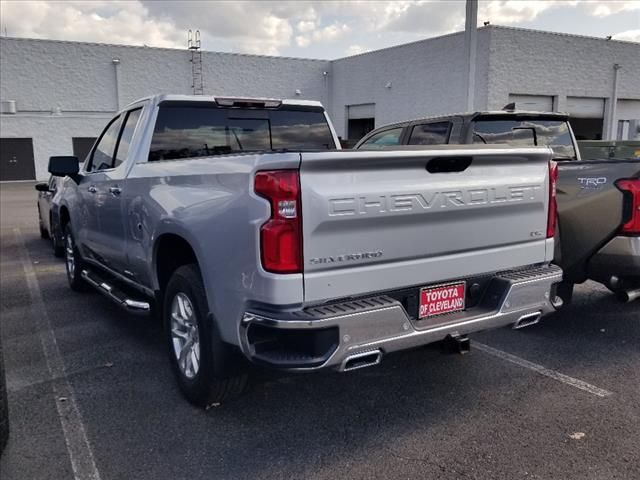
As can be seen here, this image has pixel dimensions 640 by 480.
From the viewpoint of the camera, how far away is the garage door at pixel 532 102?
24.4 m

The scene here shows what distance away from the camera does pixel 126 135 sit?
5.25 metres

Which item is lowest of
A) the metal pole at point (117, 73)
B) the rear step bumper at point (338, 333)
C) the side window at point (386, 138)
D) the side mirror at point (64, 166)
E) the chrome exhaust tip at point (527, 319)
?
the chrome exhaust tip at point (527, 319)

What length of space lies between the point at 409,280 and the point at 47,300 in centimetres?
494

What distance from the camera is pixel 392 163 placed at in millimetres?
3164

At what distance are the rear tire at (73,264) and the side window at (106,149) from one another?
106cm

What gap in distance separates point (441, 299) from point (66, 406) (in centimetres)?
256

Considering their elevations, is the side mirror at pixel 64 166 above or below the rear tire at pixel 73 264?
above

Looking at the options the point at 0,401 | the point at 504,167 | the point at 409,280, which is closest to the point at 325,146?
the point at 504,167

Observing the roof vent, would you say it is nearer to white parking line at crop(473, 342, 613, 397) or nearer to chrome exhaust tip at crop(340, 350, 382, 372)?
white parking line at crop(473, 342, 613, 397)

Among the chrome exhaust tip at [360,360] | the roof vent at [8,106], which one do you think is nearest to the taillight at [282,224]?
the chrome exhaust tip at [360,360]

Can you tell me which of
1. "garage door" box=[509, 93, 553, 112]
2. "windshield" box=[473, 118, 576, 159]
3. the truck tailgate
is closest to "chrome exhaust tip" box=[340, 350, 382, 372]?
the truck tailgate

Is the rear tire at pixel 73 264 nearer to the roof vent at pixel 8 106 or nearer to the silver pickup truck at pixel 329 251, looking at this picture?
the silver pickup truck at pixel 329 251

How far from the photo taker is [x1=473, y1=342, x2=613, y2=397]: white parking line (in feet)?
13.3

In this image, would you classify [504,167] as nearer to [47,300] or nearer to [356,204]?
[356,204]
